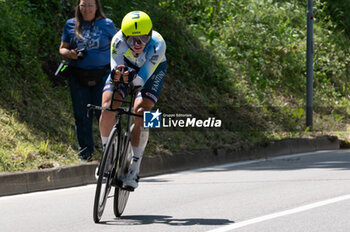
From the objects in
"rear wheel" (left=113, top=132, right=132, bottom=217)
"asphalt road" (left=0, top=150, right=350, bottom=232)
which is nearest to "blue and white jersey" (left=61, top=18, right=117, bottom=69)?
"asphalt road" (left=0, top=150, right=350, bottom=232)

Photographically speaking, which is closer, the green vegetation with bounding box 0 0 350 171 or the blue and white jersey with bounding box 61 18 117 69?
the blue and white jersey with bounding box 61 18 117 69

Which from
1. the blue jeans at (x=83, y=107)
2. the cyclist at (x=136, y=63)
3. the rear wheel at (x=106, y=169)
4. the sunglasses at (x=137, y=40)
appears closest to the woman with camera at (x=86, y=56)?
the blue jeans at (x=83, y=107)

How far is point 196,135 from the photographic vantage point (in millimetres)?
13047

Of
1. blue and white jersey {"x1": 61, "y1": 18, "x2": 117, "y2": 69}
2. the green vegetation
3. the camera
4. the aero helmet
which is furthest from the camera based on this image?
the green vegetation

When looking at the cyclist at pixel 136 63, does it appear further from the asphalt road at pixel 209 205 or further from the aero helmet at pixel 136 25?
the asphalt road at pixel 209 205

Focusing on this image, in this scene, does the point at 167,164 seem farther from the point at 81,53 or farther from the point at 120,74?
the point at 120,74

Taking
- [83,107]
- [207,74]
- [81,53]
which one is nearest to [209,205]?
[83,107]

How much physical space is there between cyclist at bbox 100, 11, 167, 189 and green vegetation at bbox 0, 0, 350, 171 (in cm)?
248

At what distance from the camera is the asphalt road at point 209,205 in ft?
21.7

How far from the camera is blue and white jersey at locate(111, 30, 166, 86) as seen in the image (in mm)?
7047

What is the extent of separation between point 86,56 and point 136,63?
9.23 feet

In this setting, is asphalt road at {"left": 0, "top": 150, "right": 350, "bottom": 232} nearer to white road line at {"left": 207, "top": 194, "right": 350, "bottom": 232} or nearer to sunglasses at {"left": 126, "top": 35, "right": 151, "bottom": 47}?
white road line at {"left": 207, "top": 194, "right": 350, "bottom": 232}

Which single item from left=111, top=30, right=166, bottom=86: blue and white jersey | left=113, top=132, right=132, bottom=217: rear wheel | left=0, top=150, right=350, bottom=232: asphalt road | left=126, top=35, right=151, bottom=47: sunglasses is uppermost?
left=126, top=35, right=151, bottom=47: sunglasses

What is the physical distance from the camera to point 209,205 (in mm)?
7809
